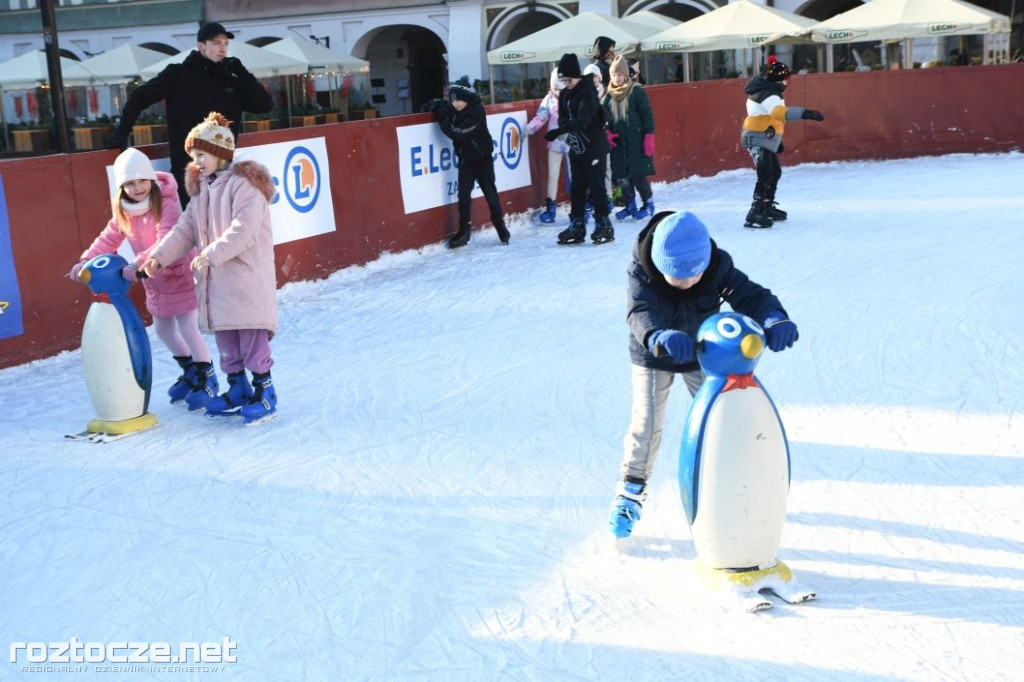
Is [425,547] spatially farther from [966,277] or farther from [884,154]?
[884,154]

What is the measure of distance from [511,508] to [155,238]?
229cm

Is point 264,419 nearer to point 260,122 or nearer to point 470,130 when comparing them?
point 470,130

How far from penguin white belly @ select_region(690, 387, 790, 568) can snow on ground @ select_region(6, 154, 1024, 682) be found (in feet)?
0.59

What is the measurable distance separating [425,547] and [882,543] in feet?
4.84

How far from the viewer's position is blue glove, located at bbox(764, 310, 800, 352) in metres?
3.24

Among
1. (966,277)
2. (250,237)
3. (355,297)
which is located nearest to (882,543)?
(250,237)

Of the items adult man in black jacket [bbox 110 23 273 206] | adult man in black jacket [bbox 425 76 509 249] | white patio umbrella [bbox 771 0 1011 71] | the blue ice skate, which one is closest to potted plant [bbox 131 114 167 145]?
adult man in black jacket [bbox 425 76 509 249]

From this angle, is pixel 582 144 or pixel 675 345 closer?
pixel 675 345

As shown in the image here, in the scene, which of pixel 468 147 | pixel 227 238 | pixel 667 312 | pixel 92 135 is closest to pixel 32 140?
pixel 92 135

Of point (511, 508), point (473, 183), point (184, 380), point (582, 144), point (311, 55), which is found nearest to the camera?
point (511, 508)

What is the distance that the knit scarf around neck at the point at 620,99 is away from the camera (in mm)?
10273

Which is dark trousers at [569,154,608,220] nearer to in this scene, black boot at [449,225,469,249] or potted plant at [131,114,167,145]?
black boot at [449,225,469,249]

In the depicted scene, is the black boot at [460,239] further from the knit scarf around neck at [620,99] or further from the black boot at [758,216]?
the black boot at [758,216]

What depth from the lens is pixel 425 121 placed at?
9.84 metres
